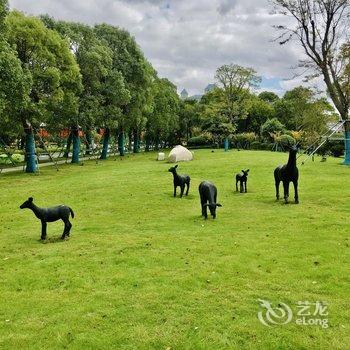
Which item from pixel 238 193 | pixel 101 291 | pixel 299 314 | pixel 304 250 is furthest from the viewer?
pixel 238 193

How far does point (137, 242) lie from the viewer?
15000 millimetres

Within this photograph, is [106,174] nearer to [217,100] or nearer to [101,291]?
[101,291]

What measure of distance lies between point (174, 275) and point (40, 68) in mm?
32767

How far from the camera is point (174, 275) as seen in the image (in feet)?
37.8

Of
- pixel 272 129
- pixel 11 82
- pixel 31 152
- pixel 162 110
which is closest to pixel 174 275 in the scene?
pixel 11 82

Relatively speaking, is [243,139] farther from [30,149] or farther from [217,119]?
[30,149]

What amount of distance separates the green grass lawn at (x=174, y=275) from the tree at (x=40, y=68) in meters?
18.0

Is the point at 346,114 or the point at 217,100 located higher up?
the point at 217,100

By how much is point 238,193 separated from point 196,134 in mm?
69555

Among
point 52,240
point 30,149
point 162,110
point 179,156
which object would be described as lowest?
point 52,240

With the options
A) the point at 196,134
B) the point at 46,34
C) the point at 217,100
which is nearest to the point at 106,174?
the point at 46,34

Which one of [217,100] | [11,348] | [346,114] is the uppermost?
[217,100]

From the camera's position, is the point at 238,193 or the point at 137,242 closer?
the point at 137,242

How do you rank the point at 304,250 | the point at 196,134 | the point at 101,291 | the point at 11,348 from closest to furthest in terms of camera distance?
1. the point at 11,348
2. the point at 101,291
3. the point at 304,250
4. the point at 196,134
